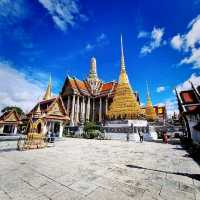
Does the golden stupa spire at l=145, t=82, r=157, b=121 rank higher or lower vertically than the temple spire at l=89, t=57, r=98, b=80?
lower

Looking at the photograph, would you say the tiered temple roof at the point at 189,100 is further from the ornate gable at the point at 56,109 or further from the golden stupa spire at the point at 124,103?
the ornate gable at the point at 56,109

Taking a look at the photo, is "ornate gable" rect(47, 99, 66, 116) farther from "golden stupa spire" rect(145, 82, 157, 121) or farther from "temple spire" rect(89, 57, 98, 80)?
"temple spire" rect(89, 57, 98, 80)

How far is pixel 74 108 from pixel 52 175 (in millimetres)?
42773

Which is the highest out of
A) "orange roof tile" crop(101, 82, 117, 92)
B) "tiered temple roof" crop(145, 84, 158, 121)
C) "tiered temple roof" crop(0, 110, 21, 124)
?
"orange roof tile" crop(101, 82, 117, 92)

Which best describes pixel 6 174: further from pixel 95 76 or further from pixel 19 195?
pixel 95 76

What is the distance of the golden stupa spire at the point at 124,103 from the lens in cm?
3266

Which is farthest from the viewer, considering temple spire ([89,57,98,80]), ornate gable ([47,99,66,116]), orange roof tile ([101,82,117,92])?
temple spire ([89,57,98,80])

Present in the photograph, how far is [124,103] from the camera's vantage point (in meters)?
34.4

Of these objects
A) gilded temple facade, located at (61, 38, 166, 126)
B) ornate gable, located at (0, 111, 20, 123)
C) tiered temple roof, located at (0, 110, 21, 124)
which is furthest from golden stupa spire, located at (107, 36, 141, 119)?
ornate gable, located at (0, 111, 20, 123)

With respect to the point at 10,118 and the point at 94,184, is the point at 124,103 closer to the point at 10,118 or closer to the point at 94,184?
the point at 10,118

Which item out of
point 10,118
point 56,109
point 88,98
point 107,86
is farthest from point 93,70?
point 56,109

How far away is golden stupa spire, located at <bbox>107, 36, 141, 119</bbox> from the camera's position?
32656mm

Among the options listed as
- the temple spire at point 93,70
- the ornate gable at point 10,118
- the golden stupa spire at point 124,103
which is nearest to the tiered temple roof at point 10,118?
the ornate gable at point 10,118

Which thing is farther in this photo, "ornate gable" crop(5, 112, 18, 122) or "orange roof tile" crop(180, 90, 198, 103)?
"ornate gable" crop(5, 112, 18, 122)
